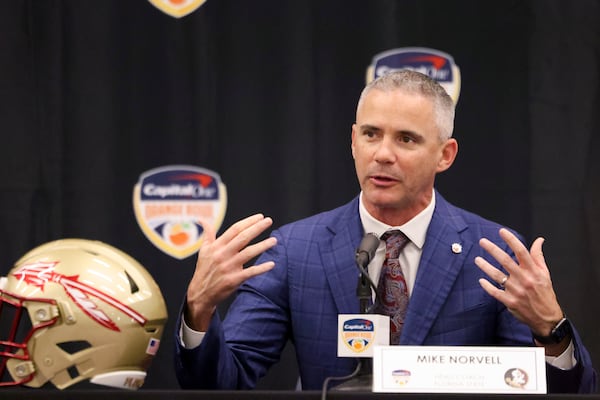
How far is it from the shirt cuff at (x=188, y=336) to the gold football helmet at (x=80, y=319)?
19.3 inches

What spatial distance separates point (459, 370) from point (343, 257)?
2.76ft

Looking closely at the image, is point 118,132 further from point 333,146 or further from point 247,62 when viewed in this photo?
point 333,146

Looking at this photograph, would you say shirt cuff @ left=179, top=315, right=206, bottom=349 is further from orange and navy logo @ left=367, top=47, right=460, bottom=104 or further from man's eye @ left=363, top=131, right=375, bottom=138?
orange and navy logo @ left=367, top=47, right=460, bottom=104

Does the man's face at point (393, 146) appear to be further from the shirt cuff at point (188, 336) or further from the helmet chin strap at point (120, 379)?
the helmet chin strap at point (120, 379)

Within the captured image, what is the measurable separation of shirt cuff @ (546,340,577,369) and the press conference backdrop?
3.72 feet

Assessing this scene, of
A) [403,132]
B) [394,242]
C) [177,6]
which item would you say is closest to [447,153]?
[403,132]

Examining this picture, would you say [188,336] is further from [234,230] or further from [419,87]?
[419,87]

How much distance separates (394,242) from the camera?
261 centimetres

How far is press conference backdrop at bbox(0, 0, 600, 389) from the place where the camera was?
11.0 feet

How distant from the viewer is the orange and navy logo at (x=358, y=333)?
2.25 metres

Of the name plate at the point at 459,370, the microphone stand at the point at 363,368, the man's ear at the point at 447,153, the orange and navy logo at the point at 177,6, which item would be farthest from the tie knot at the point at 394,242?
the orange and navy logo at the point at 177,6

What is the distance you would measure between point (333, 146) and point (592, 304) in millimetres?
1123

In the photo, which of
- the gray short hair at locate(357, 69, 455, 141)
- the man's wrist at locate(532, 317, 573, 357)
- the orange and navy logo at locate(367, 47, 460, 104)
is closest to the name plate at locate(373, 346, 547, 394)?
the man's wrist at locate(532, 317, 573, 357)

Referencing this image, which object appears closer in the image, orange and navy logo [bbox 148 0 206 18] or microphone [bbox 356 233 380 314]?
microphone [bbox 356 233 380 314]
